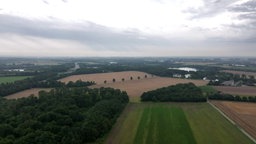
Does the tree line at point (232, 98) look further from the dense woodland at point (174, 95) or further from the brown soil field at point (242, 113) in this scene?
the brown soil field at point (242, 113)

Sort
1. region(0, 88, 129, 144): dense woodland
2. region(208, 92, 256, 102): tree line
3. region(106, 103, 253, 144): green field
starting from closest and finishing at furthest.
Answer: region(0, 88, 129, 144): dense woodland → region(106, 103, 253, 144): green field → region(208, 92, 256, 102): tree line

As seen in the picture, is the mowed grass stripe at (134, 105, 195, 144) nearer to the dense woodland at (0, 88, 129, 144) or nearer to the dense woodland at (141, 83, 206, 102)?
the dense woodland at (0, 88, 129, 144)

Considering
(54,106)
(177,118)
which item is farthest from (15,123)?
(177,118)

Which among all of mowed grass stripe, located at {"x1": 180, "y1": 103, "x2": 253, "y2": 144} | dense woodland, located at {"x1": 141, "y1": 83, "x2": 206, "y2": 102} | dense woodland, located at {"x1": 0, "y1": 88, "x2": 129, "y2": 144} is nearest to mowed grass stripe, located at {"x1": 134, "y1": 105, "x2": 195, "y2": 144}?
mowed grass stripe, located at {"x1": 180, "y1": 103, "x2": 253, "y2": 144}

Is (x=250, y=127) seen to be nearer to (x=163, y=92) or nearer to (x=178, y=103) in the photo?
(x=178, y=103)

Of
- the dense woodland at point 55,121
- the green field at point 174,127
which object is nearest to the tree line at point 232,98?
the green field at point 174,127

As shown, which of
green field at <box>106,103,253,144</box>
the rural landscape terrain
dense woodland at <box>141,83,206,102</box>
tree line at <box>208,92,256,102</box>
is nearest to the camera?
the rural landscape terrain

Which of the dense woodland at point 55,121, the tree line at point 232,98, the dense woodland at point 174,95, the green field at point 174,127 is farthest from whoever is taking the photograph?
the tree line at point 232,98

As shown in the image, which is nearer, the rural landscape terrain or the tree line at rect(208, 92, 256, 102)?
the rural landscape terrain
